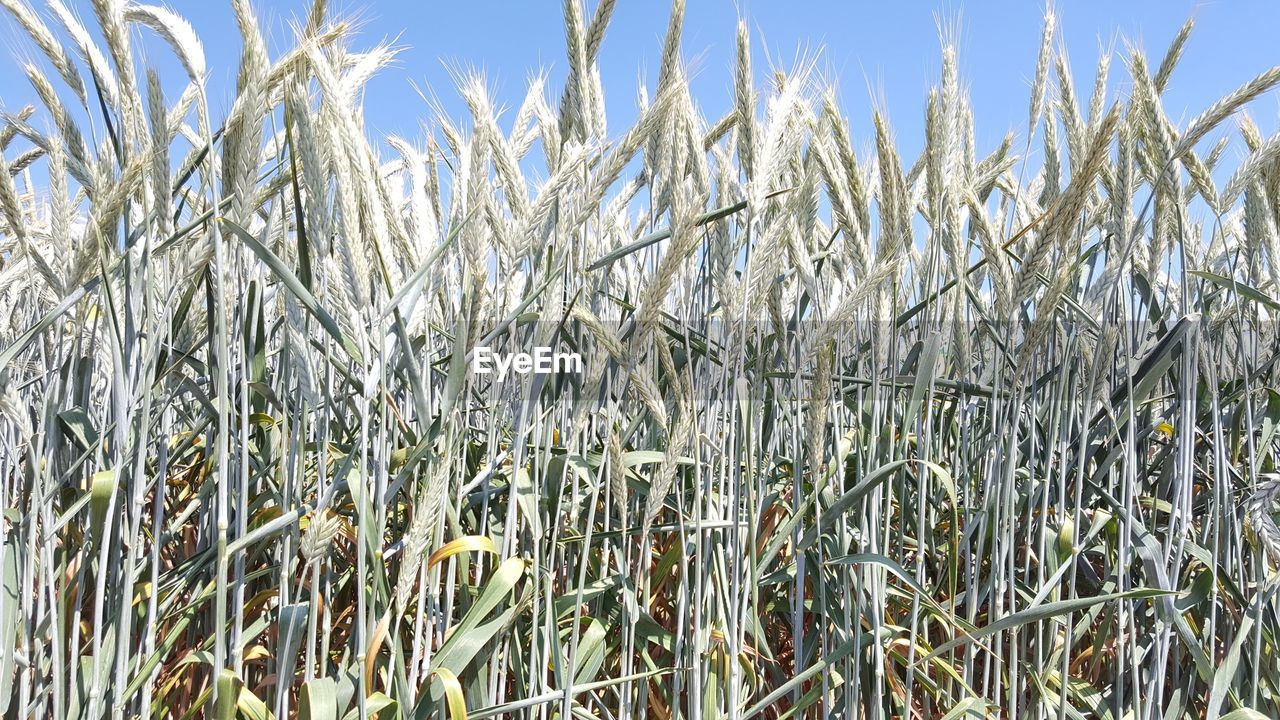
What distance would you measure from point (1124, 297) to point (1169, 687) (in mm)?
891

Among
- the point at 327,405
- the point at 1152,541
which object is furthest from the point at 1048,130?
the point at 327,405

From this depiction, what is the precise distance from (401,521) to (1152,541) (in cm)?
129

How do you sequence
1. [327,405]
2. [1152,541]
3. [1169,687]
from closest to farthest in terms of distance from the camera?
1. [327,405]
2. [1152,541]
3. [1169,687]

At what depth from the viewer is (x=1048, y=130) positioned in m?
1.64

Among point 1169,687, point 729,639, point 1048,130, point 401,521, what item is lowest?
point 1169,687

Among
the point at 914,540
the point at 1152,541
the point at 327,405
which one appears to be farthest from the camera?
the point at 914,540

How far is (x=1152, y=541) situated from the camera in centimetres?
143

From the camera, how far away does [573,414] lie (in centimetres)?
123

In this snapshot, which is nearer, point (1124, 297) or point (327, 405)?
point (327, 405)

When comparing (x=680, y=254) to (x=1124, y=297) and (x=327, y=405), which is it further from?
(x=1124, y=297)

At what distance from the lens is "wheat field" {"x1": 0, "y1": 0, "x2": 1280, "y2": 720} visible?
1050 millimetres

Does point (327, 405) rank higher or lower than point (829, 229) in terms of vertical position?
lower

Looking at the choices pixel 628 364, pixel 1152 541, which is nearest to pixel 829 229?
pixel 1152 541

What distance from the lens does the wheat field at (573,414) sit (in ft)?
3.44
